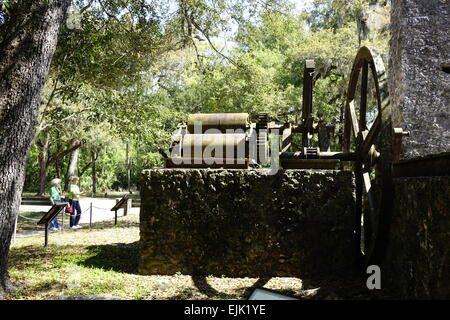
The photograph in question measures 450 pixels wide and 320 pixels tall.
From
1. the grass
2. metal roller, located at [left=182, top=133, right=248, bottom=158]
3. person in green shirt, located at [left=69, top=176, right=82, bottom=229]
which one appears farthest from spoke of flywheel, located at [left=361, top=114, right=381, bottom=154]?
person in green shirt, located at [left=69, top=176, right=82, bottom=229]

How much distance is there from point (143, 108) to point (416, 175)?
7275mm

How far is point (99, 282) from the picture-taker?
5395mm

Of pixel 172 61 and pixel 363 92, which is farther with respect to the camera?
pixel 172 61

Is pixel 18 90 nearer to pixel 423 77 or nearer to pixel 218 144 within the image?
pixel 218 144

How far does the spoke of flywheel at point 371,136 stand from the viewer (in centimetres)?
564

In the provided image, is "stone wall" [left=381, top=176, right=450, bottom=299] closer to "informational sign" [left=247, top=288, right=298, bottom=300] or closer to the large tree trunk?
"informational sign" [left=247, top=288, right=298, bottom=300]

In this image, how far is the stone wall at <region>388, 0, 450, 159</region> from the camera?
585cm

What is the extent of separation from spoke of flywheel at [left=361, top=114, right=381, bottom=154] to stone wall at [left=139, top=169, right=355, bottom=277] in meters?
0.78

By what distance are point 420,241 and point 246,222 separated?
8.36 feet

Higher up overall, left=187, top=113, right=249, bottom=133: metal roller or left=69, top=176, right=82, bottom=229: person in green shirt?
left=187, top=113, right=249, bottom=133: metal roller

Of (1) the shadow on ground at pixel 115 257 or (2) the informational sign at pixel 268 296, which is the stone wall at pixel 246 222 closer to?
(1) the shadow on ground at pixel 115 257

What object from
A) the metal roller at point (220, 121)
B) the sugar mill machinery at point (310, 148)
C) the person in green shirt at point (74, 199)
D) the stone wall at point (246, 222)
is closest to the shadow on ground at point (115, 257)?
the stone wall at point (246, 222)

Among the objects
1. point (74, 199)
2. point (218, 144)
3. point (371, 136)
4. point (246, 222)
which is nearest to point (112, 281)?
point (246, 222)

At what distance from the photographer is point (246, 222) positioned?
19.1 feet
